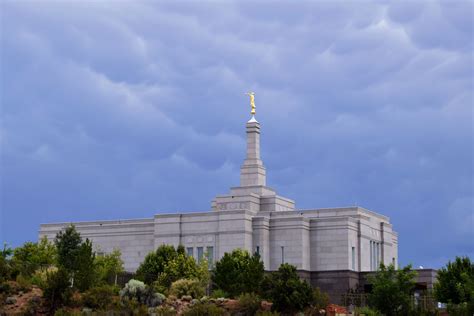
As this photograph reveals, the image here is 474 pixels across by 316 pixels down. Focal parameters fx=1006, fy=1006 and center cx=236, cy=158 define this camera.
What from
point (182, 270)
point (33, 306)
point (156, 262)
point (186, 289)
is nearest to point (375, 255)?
point (156, 262)

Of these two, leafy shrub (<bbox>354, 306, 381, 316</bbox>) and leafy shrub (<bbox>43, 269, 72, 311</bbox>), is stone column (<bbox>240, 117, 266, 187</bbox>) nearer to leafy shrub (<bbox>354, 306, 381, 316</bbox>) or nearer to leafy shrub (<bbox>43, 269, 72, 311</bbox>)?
leafy shrub (<bbox>354, 306, 381, 316</bbox>)

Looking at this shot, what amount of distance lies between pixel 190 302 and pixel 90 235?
46349 millimetres

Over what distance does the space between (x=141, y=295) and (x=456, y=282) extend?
2221 centimetres

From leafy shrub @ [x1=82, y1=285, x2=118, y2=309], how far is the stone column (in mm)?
44645

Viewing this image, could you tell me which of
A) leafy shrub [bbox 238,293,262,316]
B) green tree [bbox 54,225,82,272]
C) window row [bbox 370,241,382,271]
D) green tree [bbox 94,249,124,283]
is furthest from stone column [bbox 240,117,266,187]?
leafy shrub [bbox 238,293,262,316]

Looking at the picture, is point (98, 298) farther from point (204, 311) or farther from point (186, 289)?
point (186, 289)

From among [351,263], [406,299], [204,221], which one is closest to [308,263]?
[351,263]

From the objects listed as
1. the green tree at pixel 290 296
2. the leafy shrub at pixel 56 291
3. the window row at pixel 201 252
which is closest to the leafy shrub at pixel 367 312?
the green tree at pixel 290 296

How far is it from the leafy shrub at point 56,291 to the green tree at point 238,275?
12.8m

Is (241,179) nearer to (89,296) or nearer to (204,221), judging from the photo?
(204,221)

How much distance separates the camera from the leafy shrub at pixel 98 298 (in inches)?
2296

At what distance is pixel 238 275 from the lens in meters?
71.8

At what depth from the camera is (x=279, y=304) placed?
60.1 metres

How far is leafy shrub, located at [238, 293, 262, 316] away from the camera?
60.0 m
